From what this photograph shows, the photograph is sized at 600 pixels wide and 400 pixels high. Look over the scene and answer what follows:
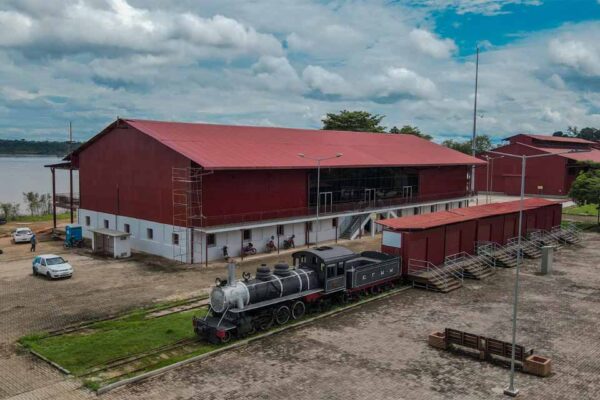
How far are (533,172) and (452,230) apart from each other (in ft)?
195

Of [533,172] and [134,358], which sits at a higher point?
[533,172]

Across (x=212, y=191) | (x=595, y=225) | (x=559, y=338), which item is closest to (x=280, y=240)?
(x=212, y=191)

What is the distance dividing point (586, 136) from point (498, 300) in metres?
178

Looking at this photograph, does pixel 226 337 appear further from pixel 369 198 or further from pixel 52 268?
pixel 369 198

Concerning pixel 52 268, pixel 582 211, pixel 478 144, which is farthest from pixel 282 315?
pixel 478 144

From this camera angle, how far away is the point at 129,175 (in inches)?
1617

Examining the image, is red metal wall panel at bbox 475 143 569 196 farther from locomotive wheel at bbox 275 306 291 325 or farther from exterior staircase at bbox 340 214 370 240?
locomotive wheel at bbox 275 306 291 325

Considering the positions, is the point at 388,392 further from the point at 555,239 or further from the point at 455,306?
the point at 555,239

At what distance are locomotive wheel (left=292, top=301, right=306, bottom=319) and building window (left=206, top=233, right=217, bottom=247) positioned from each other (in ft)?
45.9

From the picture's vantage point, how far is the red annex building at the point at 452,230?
31281 millimetres

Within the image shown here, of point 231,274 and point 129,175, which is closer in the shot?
point 231,274

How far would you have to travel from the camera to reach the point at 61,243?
43.6 meters

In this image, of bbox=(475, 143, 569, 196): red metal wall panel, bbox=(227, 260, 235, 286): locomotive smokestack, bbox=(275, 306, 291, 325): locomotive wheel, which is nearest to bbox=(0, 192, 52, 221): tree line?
bbox=(227, 260, 235, 286): locomotive smokestack

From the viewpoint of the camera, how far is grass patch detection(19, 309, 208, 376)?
19203 mm
